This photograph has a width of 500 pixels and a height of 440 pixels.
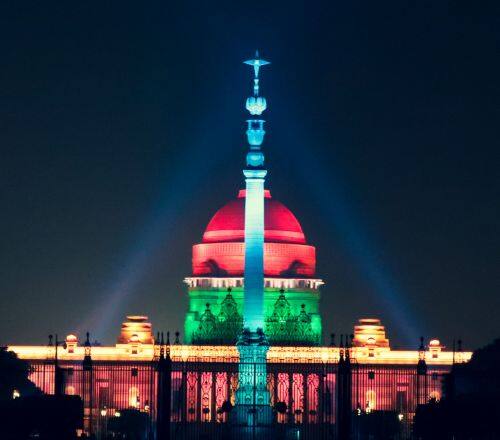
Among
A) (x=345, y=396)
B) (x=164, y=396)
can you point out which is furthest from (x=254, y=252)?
(x=164, y=396)

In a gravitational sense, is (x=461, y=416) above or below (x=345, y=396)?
below

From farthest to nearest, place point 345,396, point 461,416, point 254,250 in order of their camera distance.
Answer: point 254,250 < point 461,416 < point 345,396

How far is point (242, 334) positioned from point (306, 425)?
20.3 metres

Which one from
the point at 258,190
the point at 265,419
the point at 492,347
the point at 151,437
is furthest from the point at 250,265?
the point at 151,437

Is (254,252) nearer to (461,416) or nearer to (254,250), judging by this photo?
(254,250)

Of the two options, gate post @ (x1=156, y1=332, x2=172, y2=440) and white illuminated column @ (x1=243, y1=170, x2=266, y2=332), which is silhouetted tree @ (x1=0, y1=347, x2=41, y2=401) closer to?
gate post @ (x1=156, y1=332, x2=172, y2=440)

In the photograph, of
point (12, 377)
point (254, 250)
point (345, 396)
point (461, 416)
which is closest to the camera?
point (345, 396)

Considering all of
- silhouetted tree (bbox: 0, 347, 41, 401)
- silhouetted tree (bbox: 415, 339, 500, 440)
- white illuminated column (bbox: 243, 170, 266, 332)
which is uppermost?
white illuminated column (bbox: 243, 170, 266, 332)

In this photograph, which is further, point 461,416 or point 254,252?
point 254,252

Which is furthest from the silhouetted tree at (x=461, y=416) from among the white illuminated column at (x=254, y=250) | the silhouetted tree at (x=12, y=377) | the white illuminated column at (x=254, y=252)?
the white illuminated column at (x=254, y=252)

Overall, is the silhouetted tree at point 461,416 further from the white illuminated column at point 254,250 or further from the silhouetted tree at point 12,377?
the white illuminated column at point 254,250

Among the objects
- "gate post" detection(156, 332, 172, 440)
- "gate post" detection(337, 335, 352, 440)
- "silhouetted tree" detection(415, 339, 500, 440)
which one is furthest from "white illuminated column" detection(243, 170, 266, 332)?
"gate post" detection(156, 332, 172, 440)

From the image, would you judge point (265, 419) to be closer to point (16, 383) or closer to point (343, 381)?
point (16, 383)

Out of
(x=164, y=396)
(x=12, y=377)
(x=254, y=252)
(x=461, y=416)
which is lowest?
(x=461, y=416)
